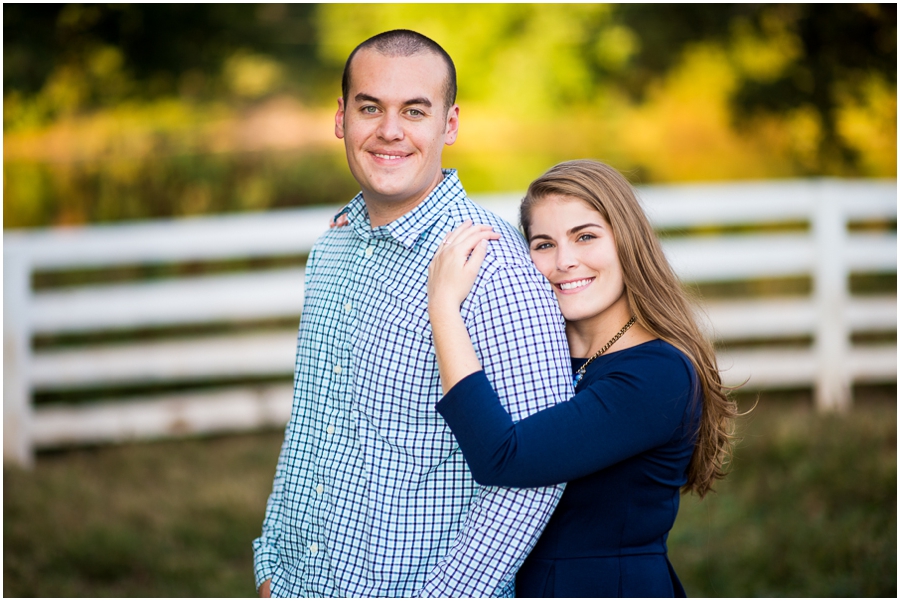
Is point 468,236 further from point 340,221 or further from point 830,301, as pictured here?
point 830,301

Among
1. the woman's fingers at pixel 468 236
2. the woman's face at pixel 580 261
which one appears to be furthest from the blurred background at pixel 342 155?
the woman's fingers at pixel 468 236

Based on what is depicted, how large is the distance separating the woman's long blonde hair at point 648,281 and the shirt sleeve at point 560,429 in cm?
21

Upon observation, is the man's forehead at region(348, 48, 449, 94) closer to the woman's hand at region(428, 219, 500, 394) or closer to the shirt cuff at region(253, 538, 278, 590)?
the woman's hand at region(428, 219, 500, 394)

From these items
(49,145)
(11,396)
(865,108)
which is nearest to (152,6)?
(49,145)

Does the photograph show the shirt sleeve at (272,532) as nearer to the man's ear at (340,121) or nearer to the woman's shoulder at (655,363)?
the man's ear at (340,121)

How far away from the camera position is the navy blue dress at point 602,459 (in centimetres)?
170

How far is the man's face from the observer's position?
1906mm

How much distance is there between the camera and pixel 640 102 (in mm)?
12422

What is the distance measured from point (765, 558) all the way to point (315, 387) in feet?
8.54

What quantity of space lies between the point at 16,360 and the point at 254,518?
1.92 metres

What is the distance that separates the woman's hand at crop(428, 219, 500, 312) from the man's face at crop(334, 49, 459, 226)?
19 centimetres

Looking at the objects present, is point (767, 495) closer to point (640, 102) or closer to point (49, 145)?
point (49, 145)

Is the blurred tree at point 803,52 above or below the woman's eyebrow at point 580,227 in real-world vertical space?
above

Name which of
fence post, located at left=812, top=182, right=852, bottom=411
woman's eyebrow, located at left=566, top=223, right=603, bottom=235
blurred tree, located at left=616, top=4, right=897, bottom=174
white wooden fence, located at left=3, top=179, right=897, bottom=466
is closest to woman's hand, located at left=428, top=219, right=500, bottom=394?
woman's eyebrow, located at left=566, top=223, right=603, bottom=235
